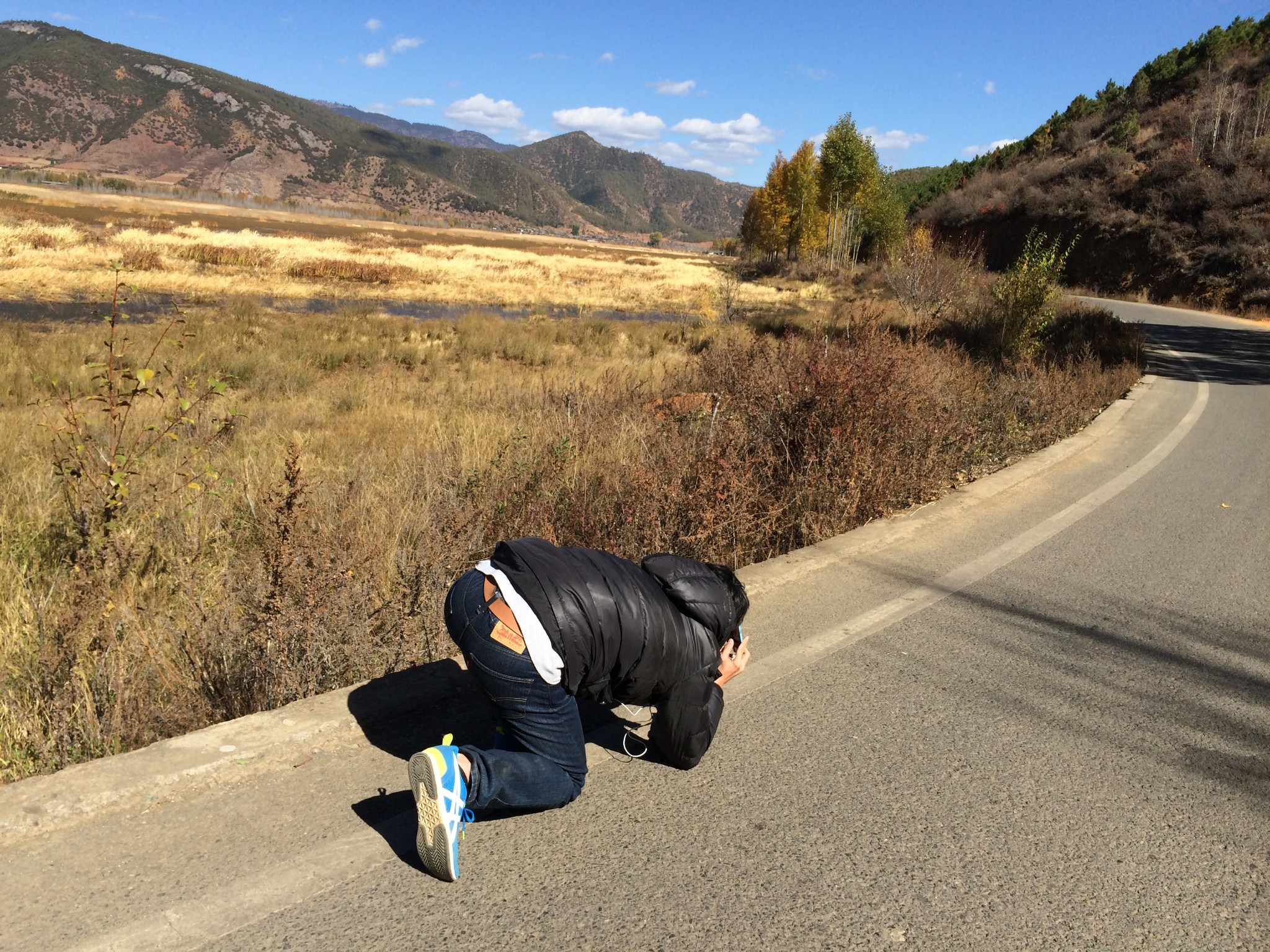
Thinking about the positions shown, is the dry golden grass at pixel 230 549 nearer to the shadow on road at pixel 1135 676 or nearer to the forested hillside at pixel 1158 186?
the shadow on road at pixel 1135 676

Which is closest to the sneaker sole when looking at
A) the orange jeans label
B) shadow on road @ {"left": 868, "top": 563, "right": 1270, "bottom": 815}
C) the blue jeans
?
the blue jeans

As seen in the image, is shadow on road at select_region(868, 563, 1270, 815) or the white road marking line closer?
the white road marking line

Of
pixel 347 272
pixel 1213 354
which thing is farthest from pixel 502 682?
pixel 347 272

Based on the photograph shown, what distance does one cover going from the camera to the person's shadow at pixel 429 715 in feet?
10.0

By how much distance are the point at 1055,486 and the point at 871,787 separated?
17.3ft

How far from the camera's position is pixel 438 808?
2348 millimetres

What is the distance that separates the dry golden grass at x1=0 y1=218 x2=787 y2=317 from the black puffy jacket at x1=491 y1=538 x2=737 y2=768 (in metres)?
27.2

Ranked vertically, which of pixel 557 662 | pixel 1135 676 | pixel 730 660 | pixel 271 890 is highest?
pixel 557 662

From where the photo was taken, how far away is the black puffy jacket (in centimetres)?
257

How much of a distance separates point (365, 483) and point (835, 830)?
397cm

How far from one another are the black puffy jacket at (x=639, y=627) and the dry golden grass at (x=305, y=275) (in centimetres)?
2716

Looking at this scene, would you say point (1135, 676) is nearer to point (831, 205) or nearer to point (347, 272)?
point (347, 272)

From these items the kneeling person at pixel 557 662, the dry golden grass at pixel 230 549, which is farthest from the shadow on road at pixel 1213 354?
the kneeling person at pixel 557 662

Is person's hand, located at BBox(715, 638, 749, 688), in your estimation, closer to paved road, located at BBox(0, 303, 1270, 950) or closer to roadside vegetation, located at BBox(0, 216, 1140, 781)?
paved road, located at BBox(0, 303, 1270, 950)
